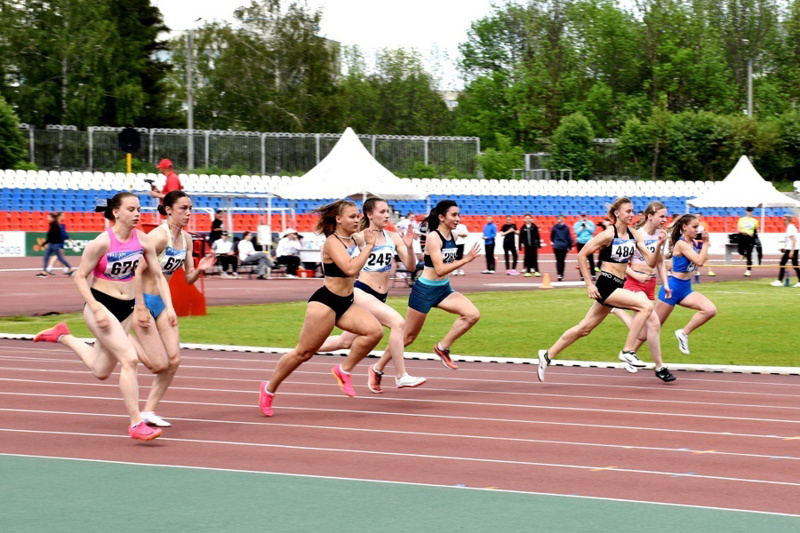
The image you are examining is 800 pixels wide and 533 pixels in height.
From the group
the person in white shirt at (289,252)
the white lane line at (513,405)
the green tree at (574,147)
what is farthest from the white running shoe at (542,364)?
the green tree at (574,147)

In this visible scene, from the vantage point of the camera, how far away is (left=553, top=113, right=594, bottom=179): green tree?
56938mm

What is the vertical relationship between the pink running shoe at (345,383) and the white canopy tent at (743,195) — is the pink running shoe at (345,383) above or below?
below

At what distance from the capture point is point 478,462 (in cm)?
773

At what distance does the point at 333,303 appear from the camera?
9.50m

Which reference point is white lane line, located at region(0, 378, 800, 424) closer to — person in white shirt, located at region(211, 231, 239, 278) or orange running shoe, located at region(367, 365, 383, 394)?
orange running shoe, located at region(367, 365, 383, 394)

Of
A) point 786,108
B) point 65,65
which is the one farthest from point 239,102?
point 786,108

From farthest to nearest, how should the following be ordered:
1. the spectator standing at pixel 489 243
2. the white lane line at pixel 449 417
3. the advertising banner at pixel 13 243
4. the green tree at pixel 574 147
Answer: the green tree at pixel 574 147 → the advertising banner at pixel 13 243 → the spectator standing at pixel 489 243 → the white lane line at pixel 449 417

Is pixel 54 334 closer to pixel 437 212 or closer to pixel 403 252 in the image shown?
pixel 403 252

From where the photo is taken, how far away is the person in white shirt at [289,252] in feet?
101

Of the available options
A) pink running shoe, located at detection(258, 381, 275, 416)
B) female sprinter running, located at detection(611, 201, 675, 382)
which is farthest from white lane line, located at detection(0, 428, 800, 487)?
female sprinter running, located at detection(611, 201, 675, 382)

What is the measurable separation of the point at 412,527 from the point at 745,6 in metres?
86.8

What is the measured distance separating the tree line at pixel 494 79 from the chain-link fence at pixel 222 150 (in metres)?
2.44

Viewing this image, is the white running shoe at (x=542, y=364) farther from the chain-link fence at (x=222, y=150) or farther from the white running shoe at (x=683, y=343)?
the chain-link fence at (x=222, y=150)

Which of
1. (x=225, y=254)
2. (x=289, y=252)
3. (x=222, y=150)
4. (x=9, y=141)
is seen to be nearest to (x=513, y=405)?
(x=225, y=254)
